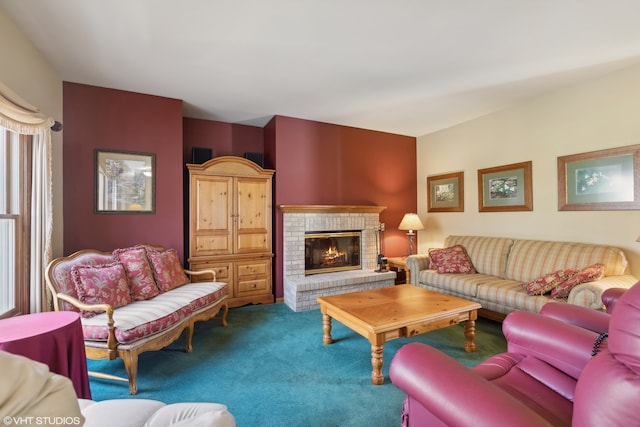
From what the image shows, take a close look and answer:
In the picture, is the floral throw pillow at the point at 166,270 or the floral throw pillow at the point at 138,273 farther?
the floral throw pillow at the point at 166,270

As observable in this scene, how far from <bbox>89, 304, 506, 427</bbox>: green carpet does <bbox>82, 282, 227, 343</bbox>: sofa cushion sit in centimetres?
39


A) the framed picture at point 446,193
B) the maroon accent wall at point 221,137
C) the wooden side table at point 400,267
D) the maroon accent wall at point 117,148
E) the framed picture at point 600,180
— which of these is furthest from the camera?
the framed picture at point 446,193

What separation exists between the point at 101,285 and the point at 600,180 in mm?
4990

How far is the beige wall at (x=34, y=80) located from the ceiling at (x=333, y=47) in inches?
3.8

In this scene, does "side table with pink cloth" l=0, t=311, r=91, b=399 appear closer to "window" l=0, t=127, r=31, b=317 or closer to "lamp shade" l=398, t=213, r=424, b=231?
"window" l=0, t=127, r=31, b=317

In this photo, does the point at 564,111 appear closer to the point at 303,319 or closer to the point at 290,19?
the point at 290,19

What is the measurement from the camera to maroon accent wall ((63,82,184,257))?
304 centimetres

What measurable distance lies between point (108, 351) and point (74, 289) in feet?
2.35

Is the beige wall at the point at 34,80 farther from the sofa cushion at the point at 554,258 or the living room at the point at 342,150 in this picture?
the sofa cushion at the point at 554,258

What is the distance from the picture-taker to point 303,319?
3.41 metres

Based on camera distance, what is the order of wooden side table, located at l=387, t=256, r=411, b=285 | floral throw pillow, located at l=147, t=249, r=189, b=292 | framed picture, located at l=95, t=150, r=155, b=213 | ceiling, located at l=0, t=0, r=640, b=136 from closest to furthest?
ceiling, located at l=0, t=0, r=640, b=136
floral throw pillow, located at l=147, t=249, r=189, b=292
framed picture, located at l=95, t=150, r=155, b=213
wooden side table, located at l=387, t=256, r=411, b=285

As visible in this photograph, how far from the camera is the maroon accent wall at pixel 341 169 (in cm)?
417

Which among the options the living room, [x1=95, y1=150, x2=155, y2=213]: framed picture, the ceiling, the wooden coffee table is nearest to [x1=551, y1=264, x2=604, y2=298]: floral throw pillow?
the living room

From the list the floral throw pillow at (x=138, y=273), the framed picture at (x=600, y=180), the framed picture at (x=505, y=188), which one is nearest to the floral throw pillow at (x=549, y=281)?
the framed picture at (x=600, y=180)
